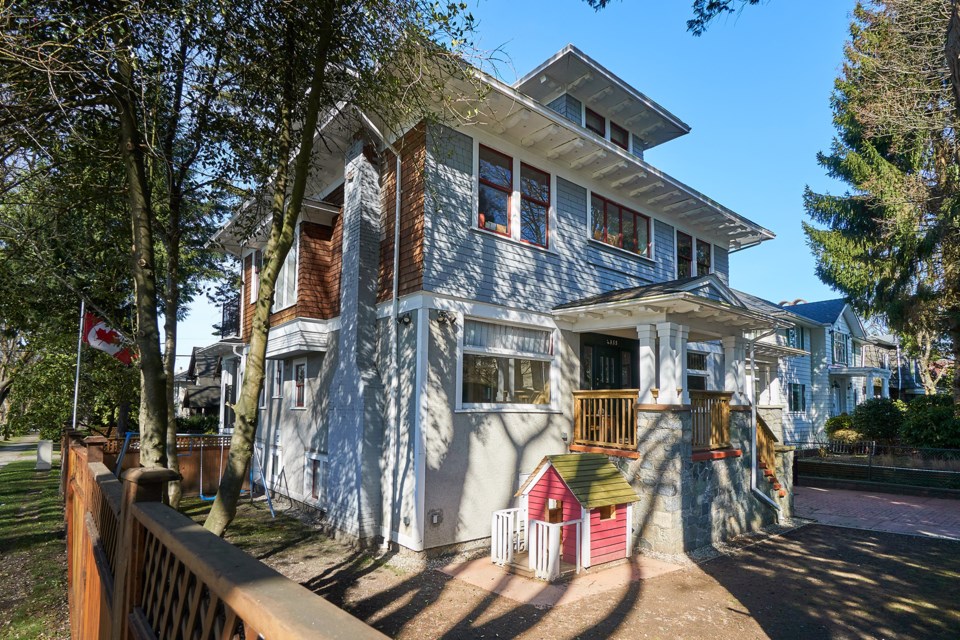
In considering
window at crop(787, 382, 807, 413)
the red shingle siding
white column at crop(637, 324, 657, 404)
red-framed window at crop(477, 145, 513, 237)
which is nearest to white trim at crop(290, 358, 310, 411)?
the red shingle siding

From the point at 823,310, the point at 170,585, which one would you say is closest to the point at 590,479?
the point at 170,585

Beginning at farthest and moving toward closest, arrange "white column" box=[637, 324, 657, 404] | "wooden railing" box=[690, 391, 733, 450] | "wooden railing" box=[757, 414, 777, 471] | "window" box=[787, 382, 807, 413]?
1. "window" box=[787, 382, 807, 413]
2. "wooden railing" box=[757, 414, 777, 471]
3. "wooden railing" box=[690, 391, 733, 450]
4. "white column" box=[637, 324, 657, 404]

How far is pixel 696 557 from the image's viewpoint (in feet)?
27.2

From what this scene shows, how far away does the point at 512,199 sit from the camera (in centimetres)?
980

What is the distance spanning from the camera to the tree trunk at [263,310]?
4.95 m

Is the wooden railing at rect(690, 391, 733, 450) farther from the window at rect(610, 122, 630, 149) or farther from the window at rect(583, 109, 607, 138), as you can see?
the window at rect(610, 122, 630, 149)

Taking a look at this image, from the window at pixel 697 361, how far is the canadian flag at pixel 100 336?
41.2ft

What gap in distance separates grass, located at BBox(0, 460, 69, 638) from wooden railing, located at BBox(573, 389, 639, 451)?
7.56 metres

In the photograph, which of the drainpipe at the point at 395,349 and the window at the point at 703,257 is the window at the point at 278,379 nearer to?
the drainpipe at the point at 395,349

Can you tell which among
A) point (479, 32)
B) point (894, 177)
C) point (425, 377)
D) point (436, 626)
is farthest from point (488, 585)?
point (894, 177)

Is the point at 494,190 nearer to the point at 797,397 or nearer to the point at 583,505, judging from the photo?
the point at 583,505

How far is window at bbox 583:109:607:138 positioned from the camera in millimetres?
12719

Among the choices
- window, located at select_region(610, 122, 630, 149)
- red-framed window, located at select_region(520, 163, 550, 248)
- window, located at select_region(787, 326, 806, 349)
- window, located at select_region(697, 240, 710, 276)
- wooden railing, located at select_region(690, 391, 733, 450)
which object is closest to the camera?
wooden railing, located at select_region(690, 391, 733, 450)

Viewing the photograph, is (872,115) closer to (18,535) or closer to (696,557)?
(696,557)
